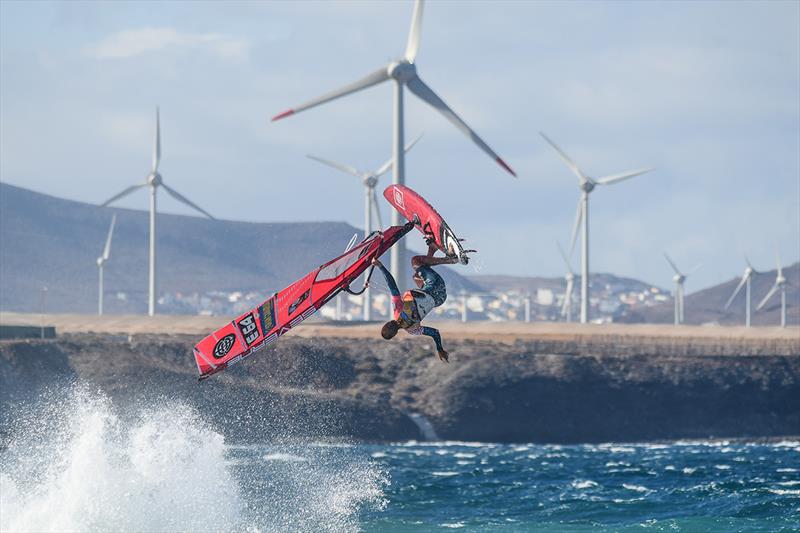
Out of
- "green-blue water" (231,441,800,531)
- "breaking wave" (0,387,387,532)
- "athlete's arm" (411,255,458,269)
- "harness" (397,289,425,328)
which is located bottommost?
"green-blue water" (231,441,800,531)

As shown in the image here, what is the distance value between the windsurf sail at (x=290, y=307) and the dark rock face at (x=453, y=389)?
214 feet

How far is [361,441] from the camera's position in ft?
360

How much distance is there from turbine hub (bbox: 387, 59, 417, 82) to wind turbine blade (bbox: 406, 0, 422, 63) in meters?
0.55

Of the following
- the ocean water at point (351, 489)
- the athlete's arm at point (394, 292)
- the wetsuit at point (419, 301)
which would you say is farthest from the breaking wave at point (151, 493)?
the wetsuit at point (419, 301)

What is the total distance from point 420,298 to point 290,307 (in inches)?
233

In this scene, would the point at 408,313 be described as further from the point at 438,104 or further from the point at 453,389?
the point at 453,389

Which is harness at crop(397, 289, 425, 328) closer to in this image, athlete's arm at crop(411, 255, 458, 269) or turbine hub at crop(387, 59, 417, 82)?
athlete's arm at crop(411, 255, 458, 269)

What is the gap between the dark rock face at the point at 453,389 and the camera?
11269cm

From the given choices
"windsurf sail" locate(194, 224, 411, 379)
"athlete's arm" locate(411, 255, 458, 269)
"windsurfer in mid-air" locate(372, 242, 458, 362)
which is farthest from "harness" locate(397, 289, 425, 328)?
"windsurf sail" locate(194, 224, 411, 379)

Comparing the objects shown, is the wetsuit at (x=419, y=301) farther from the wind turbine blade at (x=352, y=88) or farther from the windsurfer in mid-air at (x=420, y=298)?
the wind turbine blade at (x=352, y=88)

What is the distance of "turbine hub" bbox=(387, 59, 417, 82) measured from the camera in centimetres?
11325

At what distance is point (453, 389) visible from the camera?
115 m

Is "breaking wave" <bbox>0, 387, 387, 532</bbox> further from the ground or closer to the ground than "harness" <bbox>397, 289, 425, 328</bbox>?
closer to the ground

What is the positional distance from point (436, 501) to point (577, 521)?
10238 millimetres
